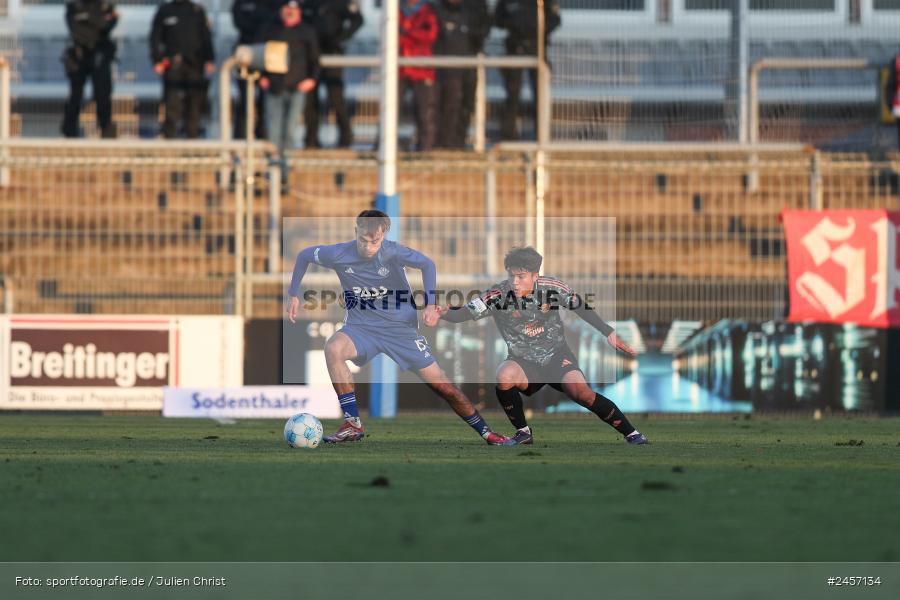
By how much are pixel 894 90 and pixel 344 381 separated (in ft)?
35.3

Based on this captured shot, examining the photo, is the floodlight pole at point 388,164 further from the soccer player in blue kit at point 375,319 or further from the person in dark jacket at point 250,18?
the soccer player in blue kit at point 375,319

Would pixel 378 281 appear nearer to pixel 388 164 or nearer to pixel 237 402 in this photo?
pixel 237 402

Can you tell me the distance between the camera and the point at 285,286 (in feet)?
63.8

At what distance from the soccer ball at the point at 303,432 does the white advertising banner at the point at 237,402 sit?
6314mm

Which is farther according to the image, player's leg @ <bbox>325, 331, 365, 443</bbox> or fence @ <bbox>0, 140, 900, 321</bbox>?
fence @ <bbox>0, 140, 900, 321</bbox>

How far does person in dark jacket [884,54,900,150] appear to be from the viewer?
2061 cm

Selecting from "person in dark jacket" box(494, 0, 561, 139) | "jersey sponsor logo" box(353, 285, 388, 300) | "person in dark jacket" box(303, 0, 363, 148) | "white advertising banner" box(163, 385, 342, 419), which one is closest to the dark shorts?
"jersey sponsor logo" box(353, 285, 388, 300)

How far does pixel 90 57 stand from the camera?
21422mm

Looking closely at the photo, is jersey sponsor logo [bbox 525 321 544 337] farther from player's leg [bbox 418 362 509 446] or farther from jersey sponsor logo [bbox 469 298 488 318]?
player's leg [bbox 418 362 509 446]

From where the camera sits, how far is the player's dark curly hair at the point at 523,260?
11.9m

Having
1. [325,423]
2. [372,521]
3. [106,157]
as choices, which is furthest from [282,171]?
[372,521]

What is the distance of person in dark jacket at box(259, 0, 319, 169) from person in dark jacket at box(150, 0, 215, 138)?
2.64 feet

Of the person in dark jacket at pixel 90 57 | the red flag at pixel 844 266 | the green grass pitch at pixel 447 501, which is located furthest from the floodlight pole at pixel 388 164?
the green grass pitch at pixel 447 501

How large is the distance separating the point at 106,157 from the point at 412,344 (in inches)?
343
